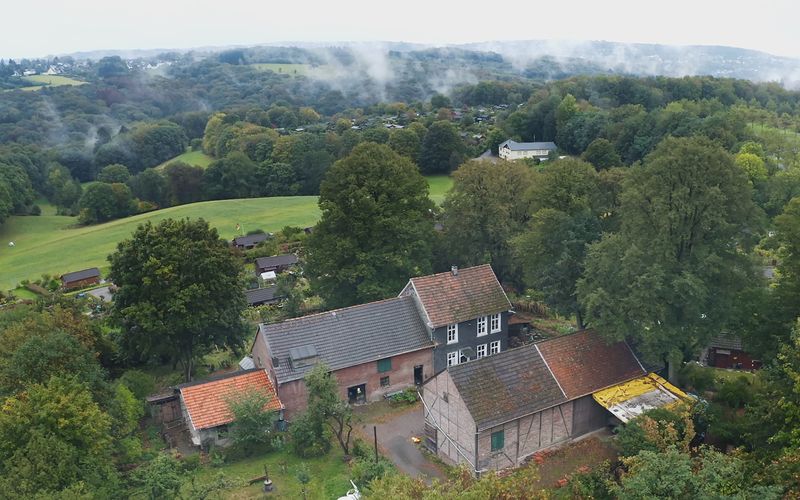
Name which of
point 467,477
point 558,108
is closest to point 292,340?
point 467,477

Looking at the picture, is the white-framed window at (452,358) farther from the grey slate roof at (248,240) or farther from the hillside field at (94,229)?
the hillside field at (94,229)

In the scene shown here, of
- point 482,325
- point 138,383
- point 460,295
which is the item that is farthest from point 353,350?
point 138,383

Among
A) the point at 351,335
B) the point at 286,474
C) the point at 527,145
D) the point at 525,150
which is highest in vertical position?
the point at 351,335

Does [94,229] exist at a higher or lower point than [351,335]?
lower

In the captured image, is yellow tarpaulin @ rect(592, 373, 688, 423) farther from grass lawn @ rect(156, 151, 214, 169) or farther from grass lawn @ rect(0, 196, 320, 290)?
grass lawn @ rect(156, 151, 214, 169)

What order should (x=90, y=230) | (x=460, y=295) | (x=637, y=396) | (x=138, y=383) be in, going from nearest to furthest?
1. (x=637, y=396)
2. (x=138, y=383)
3. (x=460, y=295)
4. (x=90, y=230)

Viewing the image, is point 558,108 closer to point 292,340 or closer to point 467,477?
point 292,340

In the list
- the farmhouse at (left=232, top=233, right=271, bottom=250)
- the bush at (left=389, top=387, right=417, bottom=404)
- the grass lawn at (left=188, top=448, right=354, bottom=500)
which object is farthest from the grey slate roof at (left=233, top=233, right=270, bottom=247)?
the grass lawn at (left=188, top=448, right=354, bottom=500)

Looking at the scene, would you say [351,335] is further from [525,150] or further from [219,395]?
[525,150]
